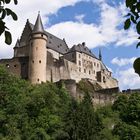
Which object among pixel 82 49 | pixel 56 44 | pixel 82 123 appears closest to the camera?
pixel 82 123

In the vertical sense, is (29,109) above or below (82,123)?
above

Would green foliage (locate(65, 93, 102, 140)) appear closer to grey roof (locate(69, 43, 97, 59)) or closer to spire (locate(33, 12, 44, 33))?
spire (locate(33, 12, 44, 33))

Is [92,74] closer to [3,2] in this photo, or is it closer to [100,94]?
[100,94]

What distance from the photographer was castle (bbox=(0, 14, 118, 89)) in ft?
175

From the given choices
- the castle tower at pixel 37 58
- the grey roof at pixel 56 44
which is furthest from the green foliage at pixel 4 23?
the grey roof at pixel 56 44

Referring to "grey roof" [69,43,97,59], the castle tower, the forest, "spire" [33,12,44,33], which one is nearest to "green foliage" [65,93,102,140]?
the forest

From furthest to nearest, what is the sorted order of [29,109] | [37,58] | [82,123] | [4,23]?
1. [37,58]
2. [29,109]
3. [82,123]
4. [4,23]

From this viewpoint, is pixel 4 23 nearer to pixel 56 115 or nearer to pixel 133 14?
pixel 133 14

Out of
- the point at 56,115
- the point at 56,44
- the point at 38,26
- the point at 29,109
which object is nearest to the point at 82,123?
the point at 56,115

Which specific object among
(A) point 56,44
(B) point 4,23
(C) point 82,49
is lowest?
(B) point 4,23

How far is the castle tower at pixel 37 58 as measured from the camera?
2061 inches

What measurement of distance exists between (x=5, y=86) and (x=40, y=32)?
1065 cm

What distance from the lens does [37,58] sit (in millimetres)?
53031

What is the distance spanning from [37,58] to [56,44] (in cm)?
1147
